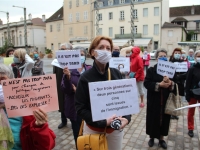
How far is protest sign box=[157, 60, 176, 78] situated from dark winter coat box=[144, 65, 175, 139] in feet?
0.79

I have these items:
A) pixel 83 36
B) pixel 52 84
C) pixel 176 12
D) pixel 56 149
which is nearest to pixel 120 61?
pixel 56 149

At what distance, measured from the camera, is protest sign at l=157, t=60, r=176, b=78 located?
144 inches

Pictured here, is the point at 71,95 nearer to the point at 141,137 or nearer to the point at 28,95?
the point at 28,95

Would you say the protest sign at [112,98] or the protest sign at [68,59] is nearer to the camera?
the protest sign at [112,98]

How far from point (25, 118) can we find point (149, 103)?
107 inches

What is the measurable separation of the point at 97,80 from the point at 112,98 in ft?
1.07

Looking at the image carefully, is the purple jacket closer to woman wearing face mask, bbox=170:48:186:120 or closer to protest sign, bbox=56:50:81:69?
protest sign, bbox=56:50:81:69

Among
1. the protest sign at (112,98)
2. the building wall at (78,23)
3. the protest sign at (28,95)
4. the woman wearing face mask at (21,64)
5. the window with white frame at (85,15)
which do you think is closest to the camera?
the protest sign at (28,95)

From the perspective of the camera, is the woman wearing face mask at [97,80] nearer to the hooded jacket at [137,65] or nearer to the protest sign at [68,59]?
the protest sign at [68,59]

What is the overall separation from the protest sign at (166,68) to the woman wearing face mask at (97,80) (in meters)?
1.45

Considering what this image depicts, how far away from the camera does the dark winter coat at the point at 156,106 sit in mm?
3979

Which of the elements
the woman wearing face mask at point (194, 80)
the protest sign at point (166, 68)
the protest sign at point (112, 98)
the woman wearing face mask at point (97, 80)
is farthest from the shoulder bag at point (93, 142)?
the woman wearing face mask at point (194, 80)

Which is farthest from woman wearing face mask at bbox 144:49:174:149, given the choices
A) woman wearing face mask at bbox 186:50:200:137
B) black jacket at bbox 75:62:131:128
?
black jacket at bbox 75:62:131:128

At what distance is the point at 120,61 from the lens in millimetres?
6457
